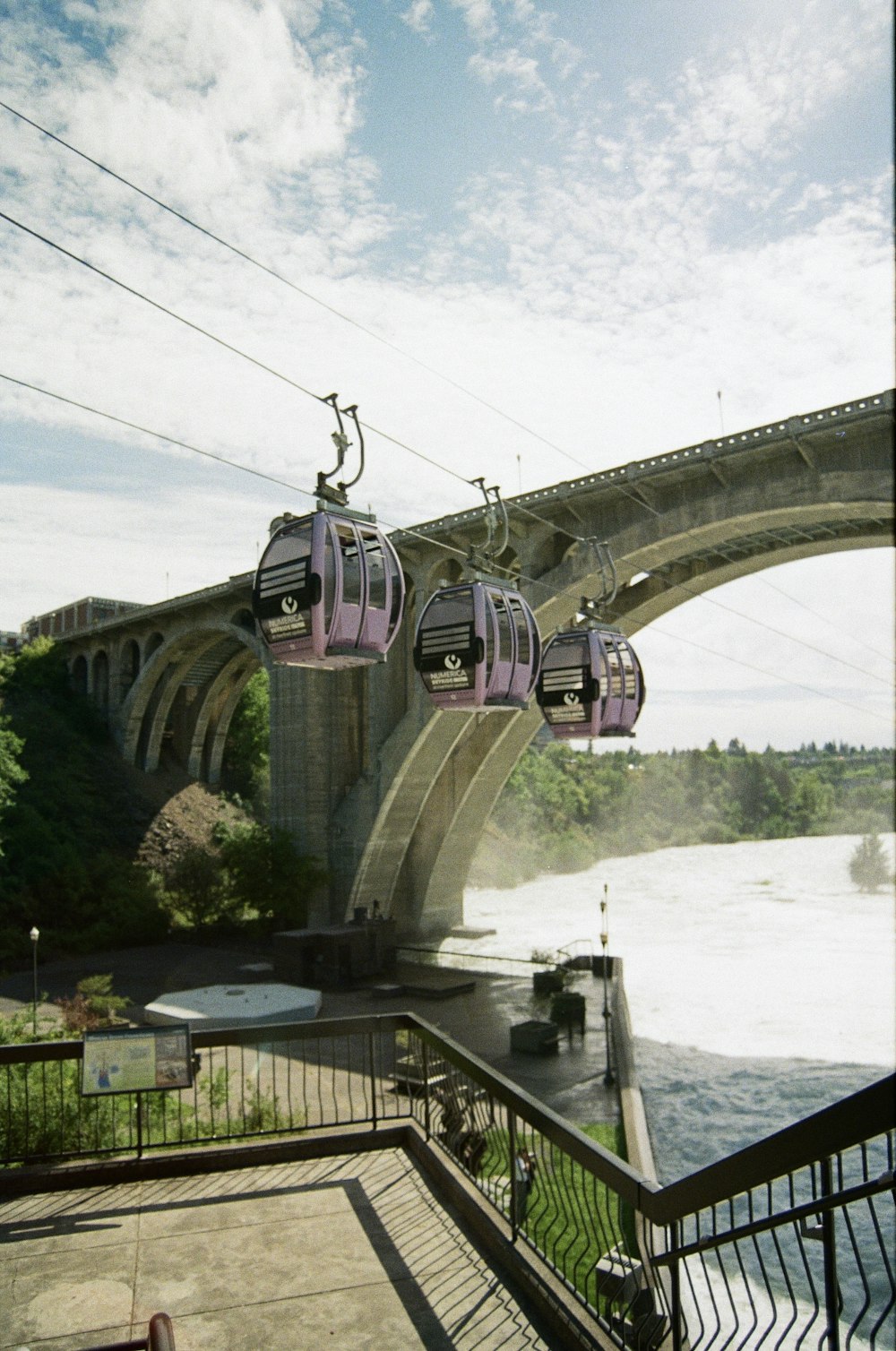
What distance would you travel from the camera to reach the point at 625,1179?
3797mm

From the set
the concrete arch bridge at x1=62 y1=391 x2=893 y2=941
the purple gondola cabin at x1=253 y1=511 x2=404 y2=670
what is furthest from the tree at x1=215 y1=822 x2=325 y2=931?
the purple gondola cabin at x1=253 y1=511 x2=404 y2=670

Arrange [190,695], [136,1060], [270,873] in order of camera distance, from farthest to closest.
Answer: [190,695] → [270,873] → [136,1060]

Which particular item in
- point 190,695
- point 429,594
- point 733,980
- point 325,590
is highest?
point 429,594

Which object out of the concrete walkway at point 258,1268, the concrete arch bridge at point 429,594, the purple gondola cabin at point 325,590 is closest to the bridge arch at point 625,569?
the concrete arch bridge at point 429,594

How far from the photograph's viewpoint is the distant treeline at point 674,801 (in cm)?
7175

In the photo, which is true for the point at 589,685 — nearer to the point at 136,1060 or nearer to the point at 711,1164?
the point at 136,1060

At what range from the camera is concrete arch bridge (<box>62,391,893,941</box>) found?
20.8m

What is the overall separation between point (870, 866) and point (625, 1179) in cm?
5407

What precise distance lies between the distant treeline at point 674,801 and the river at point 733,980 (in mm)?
9307

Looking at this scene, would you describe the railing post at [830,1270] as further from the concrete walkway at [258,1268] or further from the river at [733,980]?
the river at [733,980]

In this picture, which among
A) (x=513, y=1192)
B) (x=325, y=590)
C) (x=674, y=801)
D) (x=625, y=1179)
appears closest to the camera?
(x=625, y=1179)

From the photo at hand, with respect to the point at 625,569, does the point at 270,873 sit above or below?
below

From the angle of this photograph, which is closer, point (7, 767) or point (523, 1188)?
point (523, 1188)

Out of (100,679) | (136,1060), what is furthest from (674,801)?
(136,1060)
